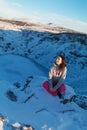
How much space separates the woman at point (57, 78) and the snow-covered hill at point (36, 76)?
0.83ft

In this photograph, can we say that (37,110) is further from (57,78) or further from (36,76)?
(36,76)

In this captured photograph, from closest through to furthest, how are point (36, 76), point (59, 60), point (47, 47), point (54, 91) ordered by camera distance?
point (59, 60) < point (54, 91) < point (36, 76) < point (47, 47)

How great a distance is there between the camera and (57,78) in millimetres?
11805

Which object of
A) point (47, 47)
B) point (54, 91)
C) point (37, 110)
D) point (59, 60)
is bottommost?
point (47, 47)

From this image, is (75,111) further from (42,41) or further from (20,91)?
(42,41)

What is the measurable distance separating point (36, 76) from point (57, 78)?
1.85 meters

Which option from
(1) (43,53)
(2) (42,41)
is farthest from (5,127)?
(2) (42,41)

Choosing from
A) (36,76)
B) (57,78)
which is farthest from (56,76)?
(36,76)

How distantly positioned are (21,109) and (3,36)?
29020 millimetres

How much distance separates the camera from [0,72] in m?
28.7

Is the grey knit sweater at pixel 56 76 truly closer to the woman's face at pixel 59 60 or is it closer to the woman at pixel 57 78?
the woman at pixel 57 78

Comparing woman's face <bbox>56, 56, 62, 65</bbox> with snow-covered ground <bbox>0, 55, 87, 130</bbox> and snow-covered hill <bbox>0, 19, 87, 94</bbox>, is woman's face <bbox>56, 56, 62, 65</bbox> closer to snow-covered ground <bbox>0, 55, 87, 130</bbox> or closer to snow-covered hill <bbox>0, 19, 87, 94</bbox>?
snow-covered ground <bbox>0, 55, 87, 130</bbox>

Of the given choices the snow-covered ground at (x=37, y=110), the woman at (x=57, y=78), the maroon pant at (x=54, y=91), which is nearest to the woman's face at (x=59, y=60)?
the woman at (x=57, y=78)

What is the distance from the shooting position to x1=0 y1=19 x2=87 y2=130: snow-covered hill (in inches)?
410
